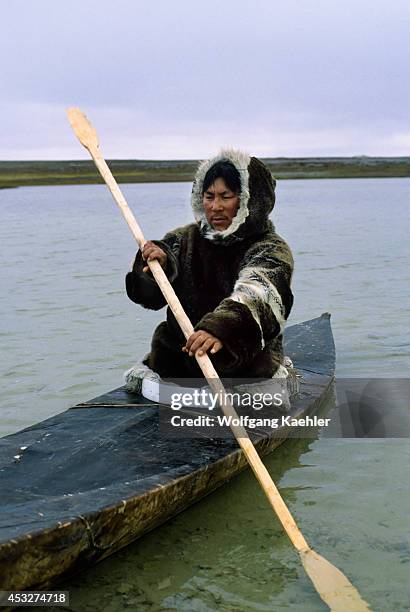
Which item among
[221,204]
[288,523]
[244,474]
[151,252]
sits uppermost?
[221,204]

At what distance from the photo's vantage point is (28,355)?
23.6 ft

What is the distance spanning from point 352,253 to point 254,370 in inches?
457

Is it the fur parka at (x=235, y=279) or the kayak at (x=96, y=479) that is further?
the fur parka at (x=235, y=279)

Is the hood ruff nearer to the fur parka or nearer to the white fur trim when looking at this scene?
the fur parka

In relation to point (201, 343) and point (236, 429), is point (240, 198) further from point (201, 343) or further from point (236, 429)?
point (236, 429)

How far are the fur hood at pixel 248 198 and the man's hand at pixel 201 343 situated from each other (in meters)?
0.81

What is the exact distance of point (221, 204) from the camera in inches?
169

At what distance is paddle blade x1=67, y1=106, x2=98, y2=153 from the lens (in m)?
4.60

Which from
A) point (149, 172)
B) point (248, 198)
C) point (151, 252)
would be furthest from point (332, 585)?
point (149, 172)

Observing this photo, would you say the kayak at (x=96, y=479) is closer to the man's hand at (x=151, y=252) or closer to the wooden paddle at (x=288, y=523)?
the wooden paddle at (x=288, y=523)

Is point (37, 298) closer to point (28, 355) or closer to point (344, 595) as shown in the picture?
point (28, 355)

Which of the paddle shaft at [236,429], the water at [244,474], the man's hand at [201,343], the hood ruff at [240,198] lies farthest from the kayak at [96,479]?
the hood ruff at [240,198]

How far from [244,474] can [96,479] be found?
107 cm

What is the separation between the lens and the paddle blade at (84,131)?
15.1 ft
